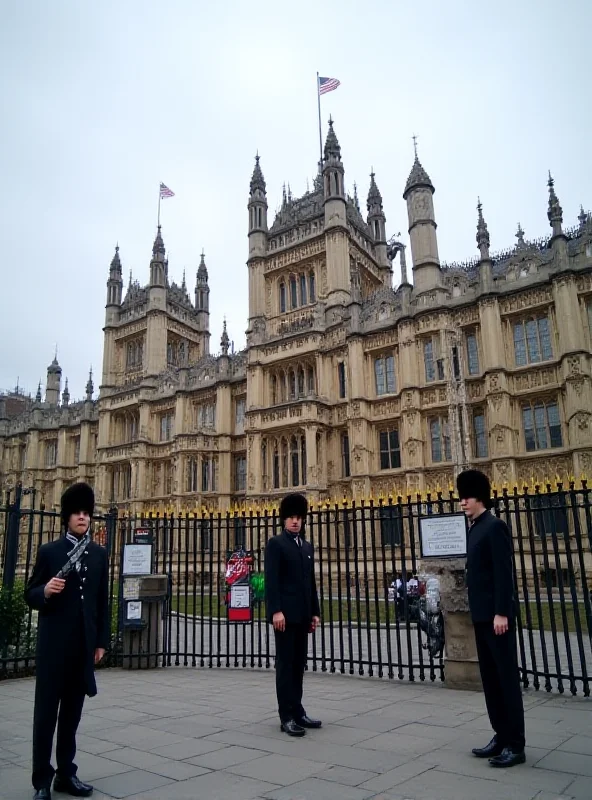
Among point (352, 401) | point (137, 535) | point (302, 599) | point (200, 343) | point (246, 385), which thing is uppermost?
point (200, 343)

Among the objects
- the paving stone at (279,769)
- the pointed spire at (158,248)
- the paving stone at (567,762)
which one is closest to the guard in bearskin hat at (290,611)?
the paving stone at (279,769)

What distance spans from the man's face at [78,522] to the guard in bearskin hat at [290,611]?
6.81 ft

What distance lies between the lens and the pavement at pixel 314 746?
4188 mm

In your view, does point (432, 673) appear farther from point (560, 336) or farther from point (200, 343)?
point (200, 343)

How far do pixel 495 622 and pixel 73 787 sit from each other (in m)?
3.48

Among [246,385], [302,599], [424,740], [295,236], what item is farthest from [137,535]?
[295,236]

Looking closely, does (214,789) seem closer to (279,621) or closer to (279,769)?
(279,769)

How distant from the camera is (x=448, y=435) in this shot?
85.8 ft

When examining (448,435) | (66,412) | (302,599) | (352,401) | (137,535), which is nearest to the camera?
(302,599)

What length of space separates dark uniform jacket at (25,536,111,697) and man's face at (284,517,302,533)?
7.32 feet

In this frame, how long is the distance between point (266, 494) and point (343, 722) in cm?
2393

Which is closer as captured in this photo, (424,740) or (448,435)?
(424,740)

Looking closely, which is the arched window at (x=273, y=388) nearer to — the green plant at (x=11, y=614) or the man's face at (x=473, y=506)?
the green plant at (x=11, y=614)

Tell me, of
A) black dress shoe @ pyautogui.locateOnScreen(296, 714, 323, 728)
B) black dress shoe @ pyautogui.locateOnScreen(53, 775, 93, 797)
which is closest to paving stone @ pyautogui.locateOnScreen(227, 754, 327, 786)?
black dress shoe @ pyautogui.locateOnScreen(296, 714, 323, 728)
